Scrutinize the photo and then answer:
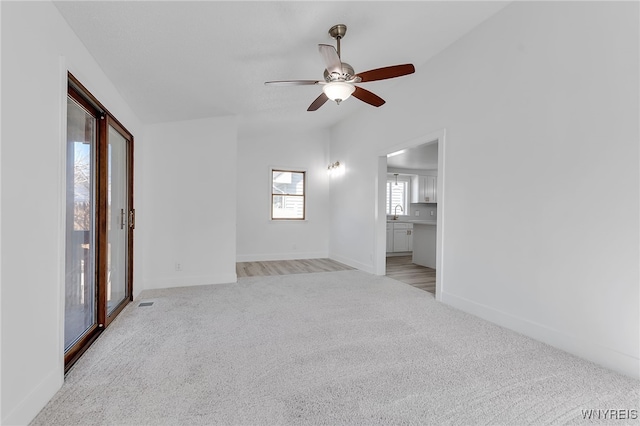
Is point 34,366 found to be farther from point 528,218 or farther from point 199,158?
point 528,218

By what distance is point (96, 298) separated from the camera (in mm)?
2629

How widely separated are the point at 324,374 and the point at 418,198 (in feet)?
22.3

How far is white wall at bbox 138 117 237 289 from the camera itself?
420 cm

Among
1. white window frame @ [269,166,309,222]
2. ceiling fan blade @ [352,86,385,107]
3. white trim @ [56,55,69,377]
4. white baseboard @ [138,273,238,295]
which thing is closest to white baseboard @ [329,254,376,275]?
white window frame @ [269,166,309,222]

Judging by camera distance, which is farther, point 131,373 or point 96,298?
point 96,298

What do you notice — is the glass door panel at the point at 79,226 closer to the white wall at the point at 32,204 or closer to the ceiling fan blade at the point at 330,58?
the white wall at the point at 32,204

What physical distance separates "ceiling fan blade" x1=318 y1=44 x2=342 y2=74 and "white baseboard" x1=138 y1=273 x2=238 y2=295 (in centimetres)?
327

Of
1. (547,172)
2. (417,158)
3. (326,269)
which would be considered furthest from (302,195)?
(547,172)

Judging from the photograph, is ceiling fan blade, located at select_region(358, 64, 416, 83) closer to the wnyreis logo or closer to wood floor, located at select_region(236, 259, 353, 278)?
the wnyreis logo

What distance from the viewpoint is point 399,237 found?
297 inches

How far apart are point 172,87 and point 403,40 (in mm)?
2503

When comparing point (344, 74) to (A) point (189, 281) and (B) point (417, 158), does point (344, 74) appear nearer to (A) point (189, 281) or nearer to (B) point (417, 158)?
(A) point (189, 281)

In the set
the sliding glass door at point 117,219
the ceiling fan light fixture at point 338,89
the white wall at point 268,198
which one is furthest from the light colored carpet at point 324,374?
the white wall at point 268,198

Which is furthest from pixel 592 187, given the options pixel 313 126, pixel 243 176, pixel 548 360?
pixel 243 176
